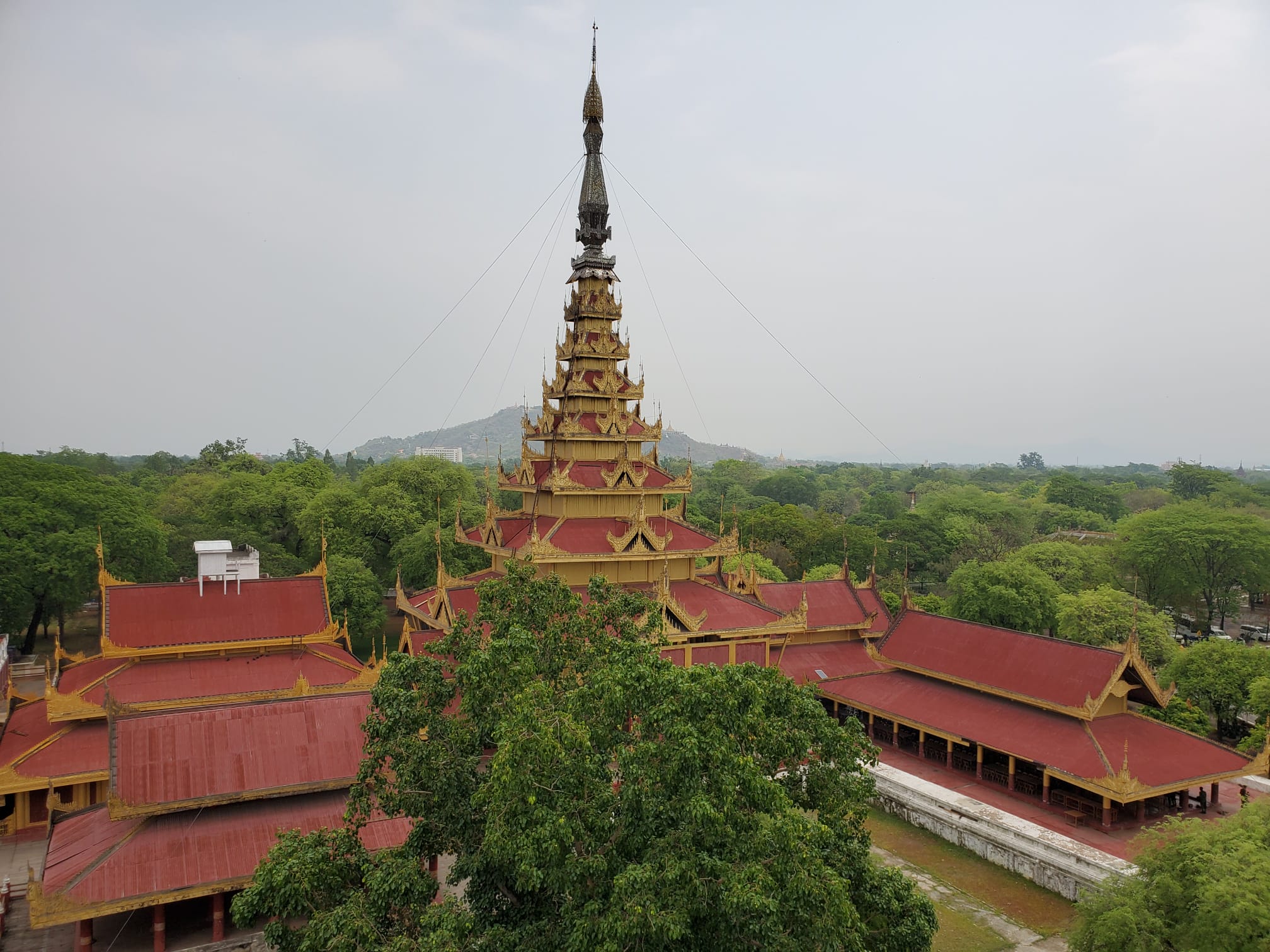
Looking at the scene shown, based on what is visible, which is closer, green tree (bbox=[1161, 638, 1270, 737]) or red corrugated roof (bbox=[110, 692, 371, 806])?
red corrugated roof (bbox=[110, 692, 371, 806])

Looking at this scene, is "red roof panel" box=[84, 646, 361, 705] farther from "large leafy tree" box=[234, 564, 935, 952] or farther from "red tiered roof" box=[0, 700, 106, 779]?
"large leafy tree" box=[234, 564, 935, 952]

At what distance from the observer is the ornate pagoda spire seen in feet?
88.3

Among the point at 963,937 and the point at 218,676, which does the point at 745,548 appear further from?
the point at 963,937

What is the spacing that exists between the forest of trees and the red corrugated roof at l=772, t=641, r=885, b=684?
19.4ft

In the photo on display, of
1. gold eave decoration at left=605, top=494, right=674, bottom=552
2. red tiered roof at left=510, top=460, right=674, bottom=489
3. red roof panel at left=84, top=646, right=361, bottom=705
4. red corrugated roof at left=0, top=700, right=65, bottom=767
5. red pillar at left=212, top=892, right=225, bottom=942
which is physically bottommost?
red pillar at left=212, top=892, right=225, bottom=942

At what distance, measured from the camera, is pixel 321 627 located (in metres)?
22.1

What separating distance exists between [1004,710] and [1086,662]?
8.23 feet

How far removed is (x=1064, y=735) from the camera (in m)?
19.4

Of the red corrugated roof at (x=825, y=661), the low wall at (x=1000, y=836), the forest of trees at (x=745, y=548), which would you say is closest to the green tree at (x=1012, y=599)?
the forest of trees at (x=745, y=548)

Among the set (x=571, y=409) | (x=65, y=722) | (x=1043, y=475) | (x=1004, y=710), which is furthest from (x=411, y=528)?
(x=1043, y=475)

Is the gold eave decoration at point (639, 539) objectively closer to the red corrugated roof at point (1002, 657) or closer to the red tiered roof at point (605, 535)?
the red tiered roof at point (605, 535)

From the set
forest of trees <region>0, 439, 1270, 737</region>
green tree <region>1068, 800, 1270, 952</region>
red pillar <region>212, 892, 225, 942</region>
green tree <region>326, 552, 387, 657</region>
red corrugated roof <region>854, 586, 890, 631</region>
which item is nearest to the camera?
green tree <region>1068, 800, 1270, 952</region>

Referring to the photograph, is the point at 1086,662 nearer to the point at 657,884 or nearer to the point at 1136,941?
the point at 1136,941

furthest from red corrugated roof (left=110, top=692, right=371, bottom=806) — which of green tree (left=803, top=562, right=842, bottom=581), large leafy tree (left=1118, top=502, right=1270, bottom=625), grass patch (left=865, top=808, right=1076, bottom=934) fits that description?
large leafy tree (left=1118, top=502, right=1270, bottom=625)
